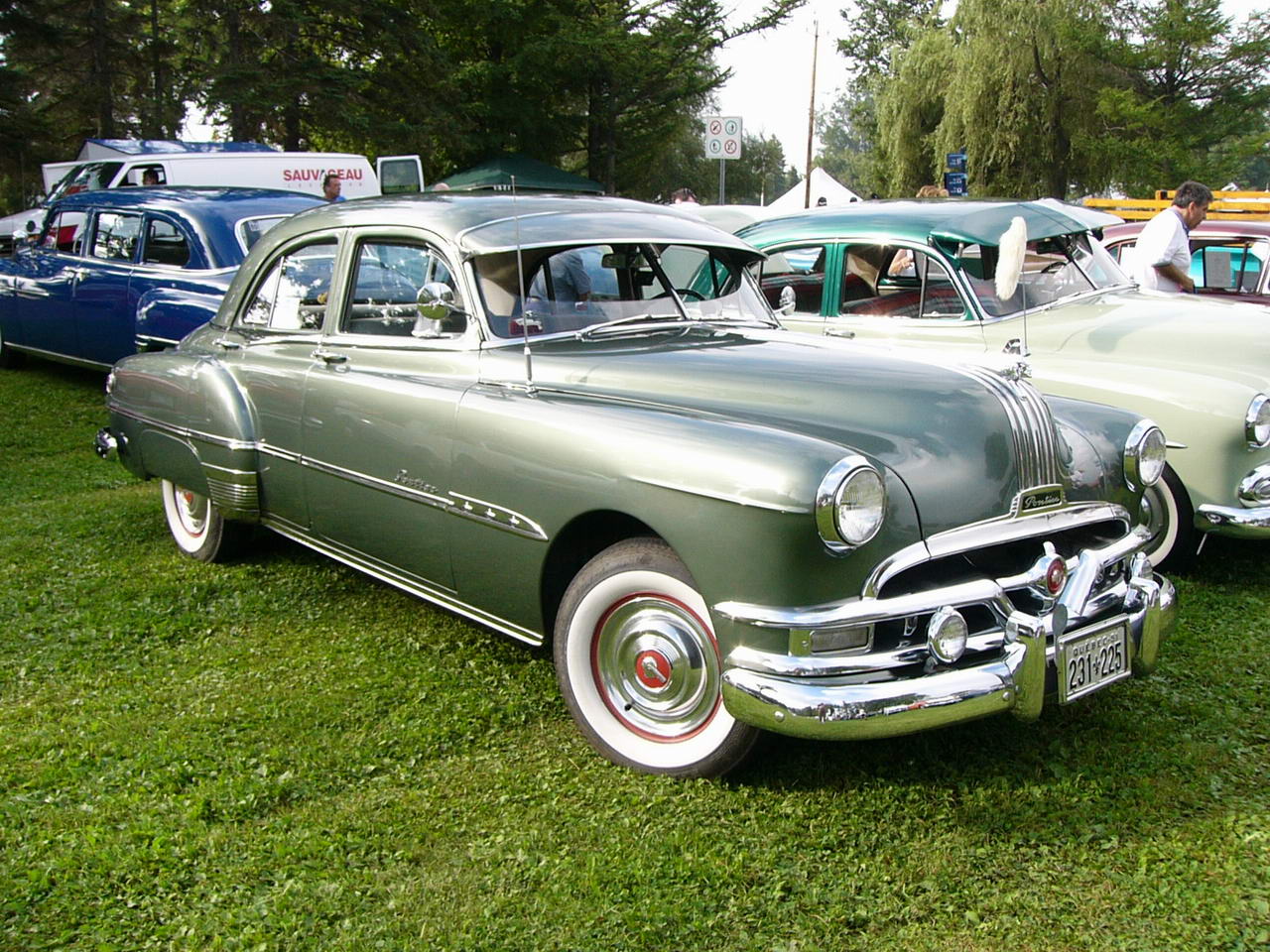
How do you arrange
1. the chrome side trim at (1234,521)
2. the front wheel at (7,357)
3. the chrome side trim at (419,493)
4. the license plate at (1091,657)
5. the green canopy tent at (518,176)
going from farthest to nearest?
the green canopy tent at (518,176)
the front wheel at (7,357)
the chrome side trim at (1234,521)
the chrome side trim at (419,493)
the license plate at (1091,657)

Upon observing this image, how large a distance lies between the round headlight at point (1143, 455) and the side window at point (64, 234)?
8.33m

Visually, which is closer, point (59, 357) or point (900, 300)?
point (900, 300)

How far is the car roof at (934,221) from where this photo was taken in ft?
19.7

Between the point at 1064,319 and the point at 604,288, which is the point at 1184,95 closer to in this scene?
the point at 1064,319

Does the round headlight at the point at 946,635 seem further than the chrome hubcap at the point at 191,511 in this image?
No

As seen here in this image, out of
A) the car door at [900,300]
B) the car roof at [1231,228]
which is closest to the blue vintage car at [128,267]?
the car door at [900,300]

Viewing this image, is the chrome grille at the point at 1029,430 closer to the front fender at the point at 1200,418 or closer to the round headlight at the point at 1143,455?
the round headlight at the point at 1143,455

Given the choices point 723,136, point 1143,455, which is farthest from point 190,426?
point 723,136

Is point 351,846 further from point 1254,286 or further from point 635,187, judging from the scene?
point 635,187

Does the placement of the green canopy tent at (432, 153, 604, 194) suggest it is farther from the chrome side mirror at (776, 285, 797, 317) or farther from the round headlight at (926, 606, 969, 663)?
the round headlight at (926, 606, 969, 663)

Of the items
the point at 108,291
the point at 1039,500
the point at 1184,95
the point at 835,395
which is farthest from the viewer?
the point at 1184,95

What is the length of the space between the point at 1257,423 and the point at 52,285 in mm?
8869

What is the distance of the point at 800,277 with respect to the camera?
6.65 meters

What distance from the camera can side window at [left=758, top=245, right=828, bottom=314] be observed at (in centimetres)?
648
